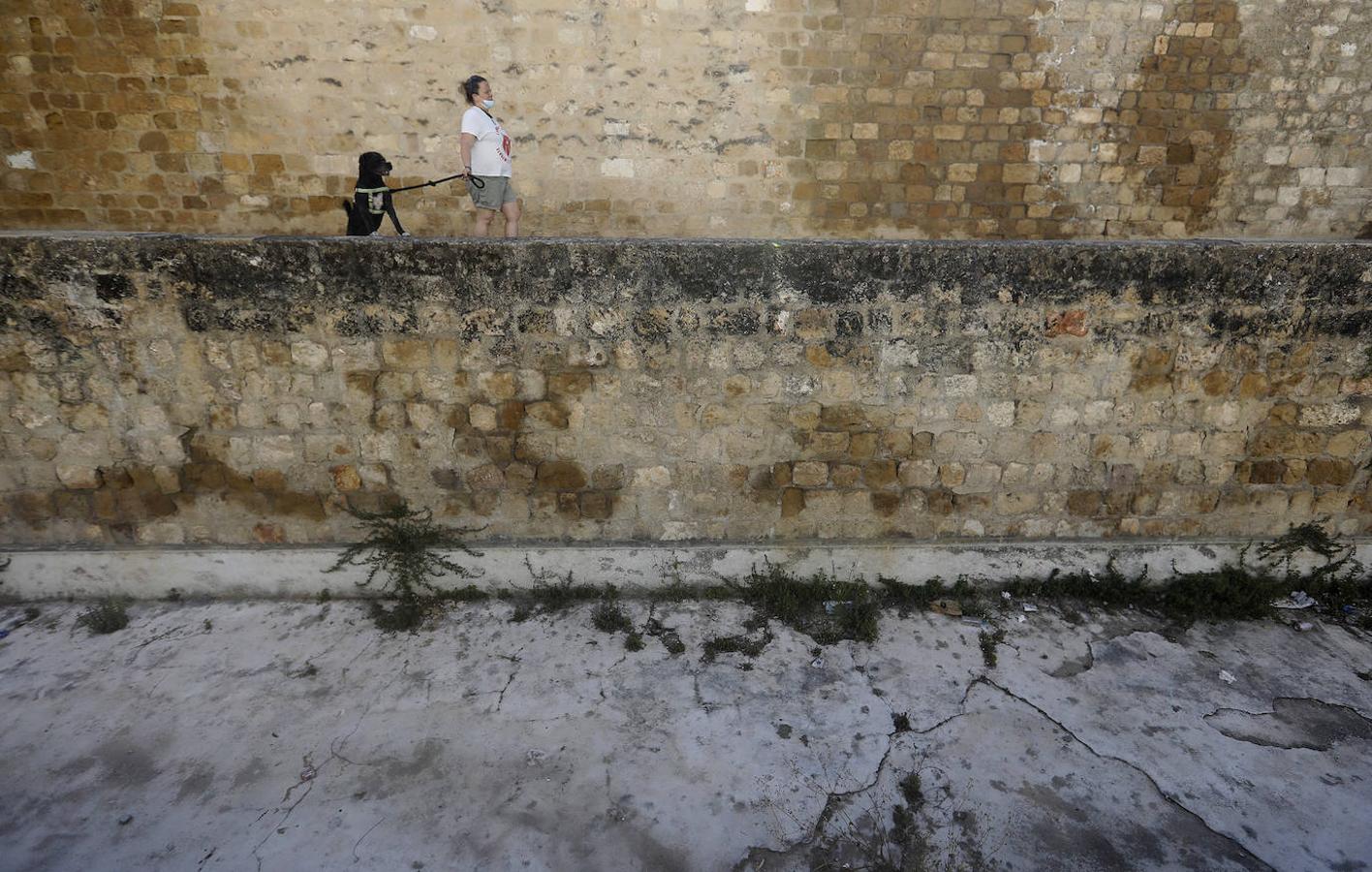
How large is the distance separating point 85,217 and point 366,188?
3839 millimetres

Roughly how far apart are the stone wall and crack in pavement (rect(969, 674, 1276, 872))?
5.57 m

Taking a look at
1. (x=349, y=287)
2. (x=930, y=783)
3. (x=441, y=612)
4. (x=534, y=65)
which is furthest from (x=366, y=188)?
(x=930, y=783)

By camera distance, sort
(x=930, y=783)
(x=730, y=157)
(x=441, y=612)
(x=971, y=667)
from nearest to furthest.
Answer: (x=930, y=783)
(x=971, y=667)
(x=441, y=612)
(x=730, y=157)

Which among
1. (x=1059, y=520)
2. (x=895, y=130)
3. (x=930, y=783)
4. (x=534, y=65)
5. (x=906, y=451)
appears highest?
(x=534, y=65)

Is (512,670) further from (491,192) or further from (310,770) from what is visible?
(491,192)

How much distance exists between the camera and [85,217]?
6.46 meters

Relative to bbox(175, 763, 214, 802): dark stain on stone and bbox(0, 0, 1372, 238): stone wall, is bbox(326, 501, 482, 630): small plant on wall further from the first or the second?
bbox(0, 0, 1372, 238): stone wall

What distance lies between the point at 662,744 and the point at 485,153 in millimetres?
5032

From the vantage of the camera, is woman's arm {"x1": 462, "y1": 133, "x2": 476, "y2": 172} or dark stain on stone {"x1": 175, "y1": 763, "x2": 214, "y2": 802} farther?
woman's arm {"x1": 462, "y1": 133, "x2": 476, "y2": 172}

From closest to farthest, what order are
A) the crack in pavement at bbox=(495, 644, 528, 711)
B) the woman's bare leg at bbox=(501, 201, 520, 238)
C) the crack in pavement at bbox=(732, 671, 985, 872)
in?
1. the crack in pavement at bbox=(732, 671, 985, 872)
2. the crack in pavement at bbox=(495, 644, 528, 711)
3. the woman's bare leg at bbox=(501, 201, 520, 238)

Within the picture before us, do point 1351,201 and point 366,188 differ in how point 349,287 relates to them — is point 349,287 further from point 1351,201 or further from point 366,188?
point 1351,201

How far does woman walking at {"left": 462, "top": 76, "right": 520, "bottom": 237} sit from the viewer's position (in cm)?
527

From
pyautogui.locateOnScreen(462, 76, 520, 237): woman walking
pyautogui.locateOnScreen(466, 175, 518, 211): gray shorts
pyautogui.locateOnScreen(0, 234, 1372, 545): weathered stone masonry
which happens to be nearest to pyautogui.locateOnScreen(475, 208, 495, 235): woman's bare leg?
pyautogui.locateOnScreen(462, 76, 520, 237): woman walking

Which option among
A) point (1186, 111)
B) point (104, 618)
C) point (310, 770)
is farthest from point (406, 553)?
point (1186, 111)
